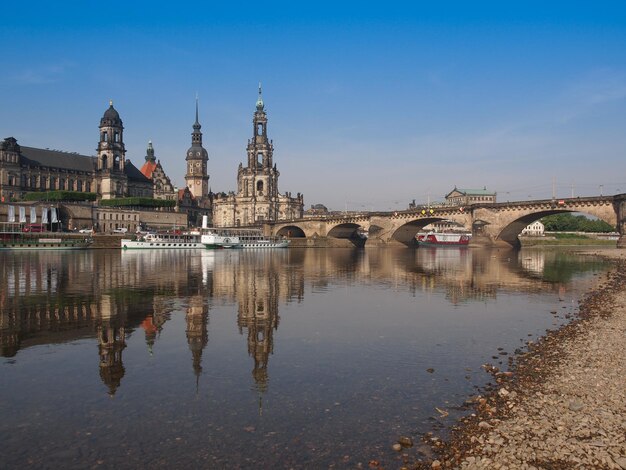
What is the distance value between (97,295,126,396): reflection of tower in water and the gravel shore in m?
7.52

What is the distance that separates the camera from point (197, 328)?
1838cm

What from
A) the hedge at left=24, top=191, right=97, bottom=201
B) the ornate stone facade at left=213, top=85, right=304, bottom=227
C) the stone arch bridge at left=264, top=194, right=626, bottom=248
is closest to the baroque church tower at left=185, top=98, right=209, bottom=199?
the ornate stone facade at left=213, top=85, right=304, bottom=227

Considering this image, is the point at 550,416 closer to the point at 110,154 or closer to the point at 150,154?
the point at 110,154

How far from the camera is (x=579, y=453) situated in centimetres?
805

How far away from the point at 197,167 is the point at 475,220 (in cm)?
9155

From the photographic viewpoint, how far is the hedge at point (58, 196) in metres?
106

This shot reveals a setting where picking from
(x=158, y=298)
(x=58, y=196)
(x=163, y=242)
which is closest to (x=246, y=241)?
(x=163, y=242)

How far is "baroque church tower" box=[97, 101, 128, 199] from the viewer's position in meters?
124

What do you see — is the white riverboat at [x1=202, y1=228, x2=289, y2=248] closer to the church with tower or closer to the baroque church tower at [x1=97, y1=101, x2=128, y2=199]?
the church with tower

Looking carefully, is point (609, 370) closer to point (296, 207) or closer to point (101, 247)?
point (101, 247)

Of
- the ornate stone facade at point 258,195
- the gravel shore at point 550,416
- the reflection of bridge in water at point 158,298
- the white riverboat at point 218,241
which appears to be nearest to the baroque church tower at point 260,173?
the ornate stone facade at point 258,195

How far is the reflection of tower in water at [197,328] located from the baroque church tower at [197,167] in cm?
13512

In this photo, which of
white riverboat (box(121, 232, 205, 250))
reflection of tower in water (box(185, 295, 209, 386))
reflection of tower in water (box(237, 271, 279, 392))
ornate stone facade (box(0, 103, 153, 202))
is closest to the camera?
reflection of tower in water (box(237, 271, 279, 392))

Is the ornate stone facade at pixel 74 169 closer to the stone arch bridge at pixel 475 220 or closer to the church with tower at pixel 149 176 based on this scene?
the church with tower at pixel 149 176
